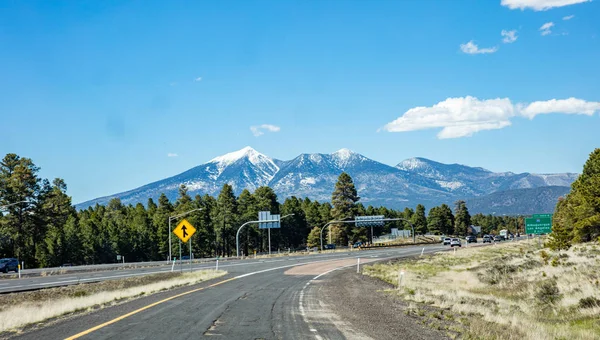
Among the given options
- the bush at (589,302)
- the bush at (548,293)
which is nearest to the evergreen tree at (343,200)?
the bush at (548,293)

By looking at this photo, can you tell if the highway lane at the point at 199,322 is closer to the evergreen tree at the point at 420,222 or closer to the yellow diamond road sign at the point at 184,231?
the yellow diamond road sign at the point at 184,231

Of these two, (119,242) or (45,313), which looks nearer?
(45,313)

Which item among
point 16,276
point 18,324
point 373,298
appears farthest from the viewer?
point 16,276

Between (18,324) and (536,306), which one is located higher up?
(18,324)

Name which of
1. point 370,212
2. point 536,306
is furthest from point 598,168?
point 370,212

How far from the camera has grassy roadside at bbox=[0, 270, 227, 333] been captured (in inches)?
580

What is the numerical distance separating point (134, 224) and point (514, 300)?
99.6 meters

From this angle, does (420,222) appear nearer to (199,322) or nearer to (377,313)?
(377,313)

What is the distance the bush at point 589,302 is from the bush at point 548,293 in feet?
7.77

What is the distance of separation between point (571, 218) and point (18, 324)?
2243 inches

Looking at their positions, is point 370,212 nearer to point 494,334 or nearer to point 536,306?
point 536,306

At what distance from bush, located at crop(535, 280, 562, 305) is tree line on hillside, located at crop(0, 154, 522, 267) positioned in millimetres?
47320

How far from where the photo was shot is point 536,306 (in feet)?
77.8

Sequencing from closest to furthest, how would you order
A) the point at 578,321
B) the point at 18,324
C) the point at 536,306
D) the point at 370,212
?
the point at 18,324 < the point at 578,321 < the point at 536,306 < the point at 370,212
